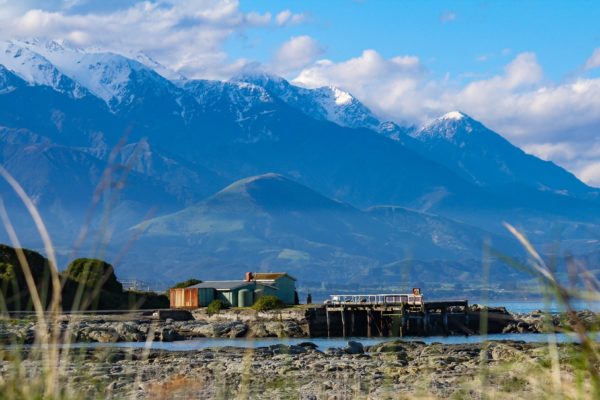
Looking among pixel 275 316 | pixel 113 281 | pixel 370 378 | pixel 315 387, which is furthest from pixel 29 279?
Result: pixel 113 281

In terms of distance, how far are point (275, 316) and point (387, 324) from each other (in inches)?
236

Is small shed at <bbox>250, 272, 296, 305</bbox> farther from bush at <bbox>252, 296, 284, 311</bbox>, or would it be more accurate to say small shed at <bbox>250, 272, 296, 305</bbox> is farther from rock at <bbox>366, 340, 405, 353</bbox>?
rock at <bbox>366, 340, 405, 353</bbox>

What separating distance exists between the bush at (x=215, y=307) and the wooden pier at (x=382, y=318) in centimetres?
732

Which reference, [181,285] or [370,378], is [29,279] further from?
[181,285]

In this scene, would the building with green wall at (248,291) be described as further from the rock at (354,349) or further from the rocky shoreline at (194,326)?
the rock at (354,349)

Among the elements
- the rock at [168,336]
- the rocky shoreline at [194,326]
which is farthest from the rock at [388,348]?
the rock at [168,336]

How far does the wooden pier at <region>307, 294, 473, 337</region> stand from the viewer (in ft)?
185

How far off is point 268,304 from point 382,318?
6.53 m

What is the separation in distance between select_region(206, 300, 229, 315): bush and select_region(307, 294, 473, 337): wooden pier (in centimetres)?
732

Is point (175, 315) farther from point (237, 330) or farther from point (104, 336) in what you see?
point (104, 336)

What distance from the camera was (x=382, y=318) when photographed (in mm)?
57688

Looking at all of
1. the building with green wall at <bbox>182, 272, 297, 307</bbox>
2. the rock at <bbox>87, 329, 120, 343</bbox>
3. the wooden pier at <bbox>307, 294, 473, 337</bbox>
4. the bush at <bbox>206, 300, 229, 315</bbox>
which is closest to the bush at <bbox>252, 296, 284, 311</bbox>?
the bush at <bbox>206, 300, 229, 315</bbox>

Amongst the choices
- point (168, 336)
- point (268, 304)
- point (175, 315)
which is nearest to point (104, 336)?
point (168, 336)

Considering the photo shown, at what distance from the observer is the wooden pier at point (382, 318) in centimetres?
5641
